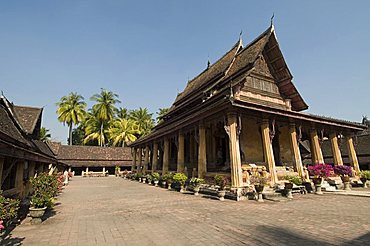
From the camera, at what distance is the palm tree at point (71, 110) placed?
4791 cm

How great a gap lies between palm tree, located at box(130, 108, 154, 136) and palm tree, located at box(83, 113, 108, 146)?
8.83 metres

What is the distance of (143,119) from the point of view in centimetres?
5766

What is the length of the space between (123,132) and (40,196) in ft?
138

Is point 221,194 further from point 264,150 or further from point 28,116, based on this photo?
point 28,116

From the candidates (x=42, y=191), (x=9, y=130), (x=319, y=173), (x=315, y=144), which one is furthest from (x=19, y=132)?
(x=315, y=144)

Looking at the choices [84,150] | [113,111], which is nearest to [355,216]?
[84,150]

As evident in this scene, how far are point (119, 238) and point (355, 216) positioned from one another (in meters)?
6.96

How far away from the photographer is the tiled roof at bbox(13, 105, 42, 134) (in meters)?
12.9

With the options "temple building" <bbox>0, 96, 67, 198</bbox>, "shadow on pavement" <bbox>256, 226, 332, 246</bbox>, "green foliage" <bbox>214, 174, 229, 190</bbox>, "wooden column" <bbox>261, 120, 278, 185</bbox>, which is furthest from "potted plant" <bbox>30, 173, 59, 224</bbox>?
"wooden column" <bbox>261, 120, 278, 185</bbox>

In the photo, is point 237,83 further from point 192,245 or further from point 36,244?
point 36,244

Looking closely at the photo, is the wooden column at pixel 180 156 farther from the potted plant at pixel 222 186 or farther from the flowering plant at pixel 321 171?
the flowering plant at pixel 321 171

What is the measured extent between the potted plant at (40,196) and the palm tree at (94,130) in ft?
146

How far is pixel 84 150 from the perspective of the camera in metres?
41.2

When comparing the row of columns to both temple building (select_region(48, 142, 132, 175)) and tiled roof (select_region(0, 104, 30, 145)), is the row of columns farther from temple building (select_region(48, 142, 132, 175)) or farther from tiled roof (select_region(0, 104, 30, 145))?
temple building (select_region(48, 142, 132, 175))
